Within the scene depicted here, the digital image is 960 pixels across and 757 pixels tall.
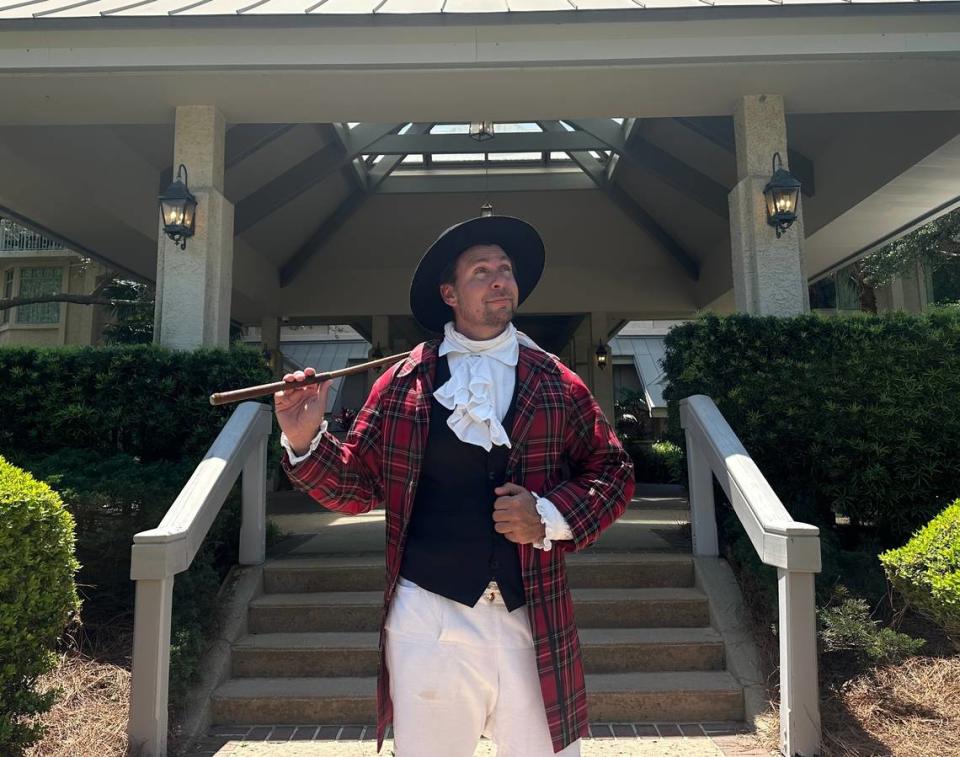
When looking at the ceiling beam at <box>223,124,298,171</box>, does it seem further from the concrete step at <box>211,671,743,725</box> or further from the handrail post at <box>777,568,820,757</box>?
the handrail post at <box>777,568,820,757</box>

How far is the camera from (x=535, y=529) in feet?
5.25

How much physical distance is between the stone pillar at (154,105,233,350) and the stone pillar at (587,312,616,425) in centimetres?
801

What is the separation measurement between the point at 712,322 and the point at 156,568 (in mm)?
3532

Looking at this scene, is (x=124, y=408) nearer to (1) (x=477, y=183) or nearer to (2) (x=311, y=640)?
(2) (x=311, y=640)

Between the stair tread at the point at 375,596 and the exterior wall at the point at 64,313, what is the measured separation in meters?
15.8

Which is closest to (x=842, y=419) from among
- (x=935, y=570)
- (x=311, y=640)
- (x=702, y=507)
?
(x=702, y=507)

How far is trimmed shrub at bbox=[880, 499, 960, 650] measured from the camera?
8.89 ft

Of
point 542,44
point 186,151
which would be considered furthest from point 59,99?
point 542,44

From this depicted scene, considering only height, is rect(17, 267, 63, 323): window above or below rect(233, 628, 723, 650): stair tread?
above

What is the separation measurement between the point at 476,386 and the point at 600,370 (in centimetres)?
1173

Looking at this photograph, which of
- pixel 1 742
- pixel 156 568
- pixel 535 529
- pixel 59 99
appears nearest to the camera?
pixel 535 529

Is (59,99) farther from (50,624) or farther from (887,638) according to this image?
(887,638)

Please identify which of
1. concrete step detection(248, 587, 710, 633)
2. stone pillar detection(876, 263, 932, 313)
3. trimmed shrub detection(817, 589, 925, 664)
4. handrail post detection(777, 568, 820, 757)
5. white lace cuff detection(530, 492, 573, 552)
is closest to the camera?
white lace cuff detection(530, 492, 573, 552)

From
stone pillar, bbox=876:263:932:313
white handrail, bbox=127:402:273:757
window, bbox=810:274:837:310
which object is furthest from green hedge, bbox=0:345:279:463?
window, bbox=810:274:837:310
